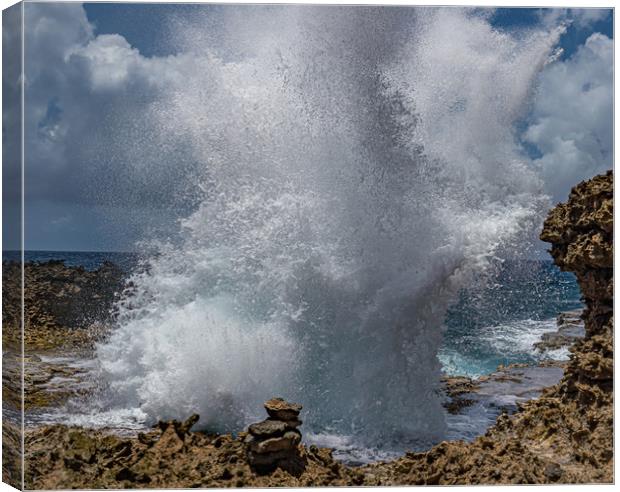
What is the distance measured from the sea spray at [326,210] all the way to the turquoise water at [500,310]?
31 centimetres

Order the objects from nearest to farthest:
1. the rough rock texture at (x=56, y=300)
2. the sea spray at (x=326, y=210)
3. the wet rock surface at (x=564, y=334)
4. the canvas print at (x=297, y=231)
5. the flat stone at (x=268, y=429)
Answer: the rough rock texture at (x=56, y=300), the flat stone at (x=268, y=429), the canvas print at (x=297, y=231), the sea spray at (x=326, y=210), the wet rock surface at (x=564, y=334)

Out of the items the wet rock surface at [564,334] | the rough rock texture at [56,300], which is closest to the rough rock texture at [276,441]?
the rough rock texture at [56,300]

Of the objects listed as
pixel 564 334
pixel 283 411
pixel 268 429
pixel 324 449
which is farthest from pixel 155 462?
pixel 564 334

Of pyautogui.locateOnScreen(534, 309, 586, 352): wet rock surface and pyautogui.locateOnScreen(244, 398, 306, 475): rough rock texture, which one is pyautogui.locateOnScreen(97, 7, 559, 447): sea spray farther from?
pyautogui.locateOnScreen(534, 309, 586, 352): wet rock surface

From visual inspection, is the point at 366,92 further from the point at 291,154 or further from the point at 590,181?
the point at 590,181

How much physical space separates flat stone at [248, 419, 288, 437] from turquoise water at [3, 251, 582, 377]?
1653 millimetres

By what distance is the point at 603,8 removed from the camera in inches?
232

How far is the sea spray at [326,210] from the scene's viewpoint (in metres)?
5.79

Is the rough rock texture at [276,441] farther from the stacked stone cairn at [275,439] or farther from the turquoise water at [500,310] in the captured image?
the turquoise water at [500,310]

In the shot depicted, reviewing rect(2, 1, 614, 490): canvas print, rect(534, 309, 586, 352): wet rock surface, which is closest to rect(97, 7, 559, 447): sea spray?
rect(2, 1, 614, 490): canvas print

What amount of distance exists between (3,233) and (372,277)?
2.62 metres

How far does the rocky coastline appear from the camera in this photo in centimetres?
539

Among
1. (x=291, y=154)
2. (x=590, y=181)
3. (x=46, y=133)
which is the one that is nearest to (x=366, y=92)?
(x=291, y=154)

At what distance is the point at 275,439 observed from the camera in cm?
543
